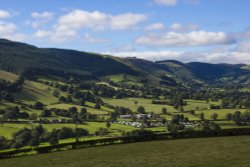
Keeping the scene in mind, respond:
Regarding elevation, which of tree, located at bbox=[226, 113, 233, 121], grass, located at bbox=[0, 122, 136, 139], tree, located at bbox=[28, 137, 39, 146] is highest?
tree, located at bbox=[226, 113, 233, 121]

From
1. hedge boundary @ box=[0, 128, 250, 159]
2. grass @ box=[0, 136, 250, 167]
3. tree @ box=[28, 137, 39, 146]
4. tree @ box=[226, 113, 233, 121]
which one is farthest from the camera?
tree @ box=[226, 113, 233, 121]

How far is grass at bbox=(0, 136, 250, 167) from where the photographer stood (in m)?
46.4

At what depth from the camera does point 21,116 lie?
191000 mm

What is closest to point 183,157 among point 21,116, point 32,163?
point 32,163

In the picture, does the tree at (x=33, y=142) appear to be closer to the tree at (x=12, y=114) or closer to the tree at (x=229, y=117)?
the tree at (x=12, y=114)

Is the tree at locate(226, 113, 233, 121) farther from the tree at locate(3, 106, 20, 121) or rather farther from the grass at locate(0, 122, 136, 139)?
the tree at locate(3, 106, 20, 121)

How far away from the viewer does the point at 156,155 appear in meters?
→ 53.5

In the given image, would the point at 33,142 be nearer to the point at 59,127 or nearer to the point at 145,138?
the point at 59,127

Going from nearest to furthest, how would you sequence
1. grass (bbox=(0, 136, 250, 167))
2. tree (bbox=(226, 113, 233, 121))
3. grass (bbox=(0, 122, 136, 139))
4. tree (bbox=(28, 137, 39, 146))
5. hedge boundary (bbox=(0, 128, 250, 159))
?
grass (bbox=(0, 136, 250, 167)) → hedge boundary (bbox=(0, 128, 250, 159)) → tree (bbox=(28, 137, 39, 146)) → grass (bbox=(0, 122, 136, 139)) → tree (bbox=(226, 113, 233, 121))

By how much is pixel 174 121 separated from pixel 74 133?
53268mm

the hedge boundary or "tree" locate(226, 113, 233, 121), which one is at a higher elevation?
the hedge boundary

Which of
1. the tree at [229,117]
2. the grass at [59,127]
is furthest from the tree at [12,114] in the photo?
the tree at [229,117]

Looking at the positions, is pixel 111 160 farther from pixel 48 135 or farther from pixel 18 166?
pixel 48 135

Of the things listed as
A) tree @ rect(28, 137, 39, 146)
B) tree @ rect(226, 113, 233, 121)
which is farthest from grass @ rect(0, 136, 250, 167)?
tree @ rect(226, 113, 233, 121)
